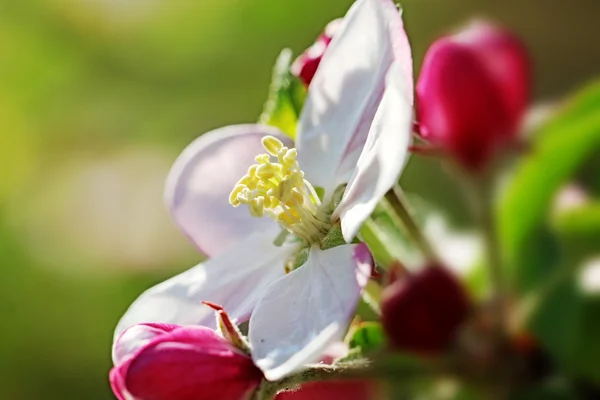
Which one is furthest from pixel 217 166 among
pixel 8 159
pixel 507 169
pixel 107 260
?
pixel 8 159

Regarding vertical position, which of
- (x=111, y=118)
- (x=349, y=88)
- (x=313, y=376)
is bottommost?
(x=111, y=118)

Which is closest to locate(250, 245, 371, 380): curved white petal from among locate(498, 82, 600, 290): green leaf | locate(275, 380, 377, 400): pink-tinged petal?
locate(275, 380, 377, 400): pink-tinged petal

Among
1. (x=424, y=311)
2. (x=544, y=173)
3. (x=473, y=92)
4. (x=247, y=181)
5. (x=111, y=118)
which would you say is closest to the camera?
(x=424, y=311)

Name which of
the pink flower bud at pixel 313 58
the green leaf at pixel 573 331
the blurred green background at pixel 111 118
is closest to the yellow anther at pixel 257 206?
the pink flower bud at pixel 313 58

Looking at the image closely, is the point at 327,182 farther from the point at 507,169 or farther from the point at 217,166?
the point at 507,169

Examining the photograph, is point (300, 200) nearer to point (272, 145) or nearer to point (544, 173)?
point (272, 145)

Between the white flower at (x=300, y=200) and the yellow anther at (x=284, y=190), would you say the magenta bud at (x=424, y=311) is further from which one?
the yellow anther at (x=284, y=190)

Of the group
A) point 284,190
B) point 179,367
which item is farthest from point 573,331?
point 179,367
